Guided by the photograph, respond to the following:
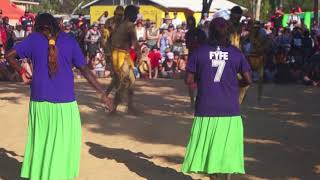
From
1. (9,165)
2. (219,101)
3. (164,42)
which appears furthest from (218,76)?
(164,42)

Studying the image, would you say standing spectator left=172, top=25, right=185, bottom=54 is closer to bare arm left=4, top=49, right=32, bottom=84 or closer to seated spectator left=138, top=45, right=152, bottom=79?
seated spectator left=138, top=45, right=152, bottom=79

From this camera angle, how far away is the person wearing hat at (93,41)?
1900 centimetres

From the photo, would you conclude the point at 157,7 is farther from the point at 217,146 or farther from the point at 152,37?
the point at 217,146

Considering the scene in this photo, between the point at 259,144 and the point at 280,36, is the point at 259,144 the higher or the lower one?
the lower one

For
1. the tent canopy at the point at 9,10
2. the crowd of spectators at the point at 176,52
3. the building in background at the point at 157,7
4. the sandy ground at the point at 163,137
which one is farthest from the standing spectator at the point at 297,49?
the tent canopy at the point at 9,10

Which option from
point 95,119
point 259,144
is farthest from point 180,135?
point 95,119

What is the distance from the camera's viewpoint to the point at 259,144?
327 inches

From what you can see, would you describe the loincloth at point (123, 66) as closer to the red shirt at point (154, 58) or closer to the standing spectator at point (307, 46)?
the red shirt at point (154, 58)

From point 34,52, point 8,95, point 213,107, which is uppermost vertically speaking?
point 34,52

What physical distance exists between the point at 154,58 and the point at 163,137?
8626 mm

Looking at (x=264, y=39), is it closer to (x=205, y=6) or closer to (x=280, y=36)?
(x=280, y=36)

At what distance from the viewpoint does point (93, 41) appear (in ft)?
63.6

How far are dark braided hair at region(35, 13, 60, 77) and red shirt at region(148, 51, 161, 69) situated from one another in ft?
37.8

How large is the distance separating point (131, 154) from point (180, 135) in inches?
50.8
